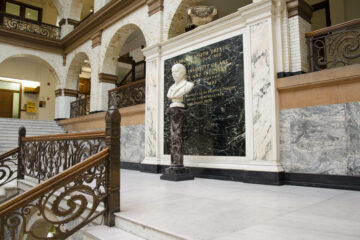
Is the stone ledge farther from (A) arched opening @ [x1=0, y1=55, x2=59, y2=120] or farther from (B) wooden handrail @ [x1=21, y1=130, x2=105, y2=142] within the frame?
(A) arched opening @ [x1=0, y1=55, x2=59, y2=120]

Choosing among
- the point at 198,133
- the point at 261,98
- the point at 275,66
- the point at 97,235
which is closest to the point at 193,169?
the point at 198,133

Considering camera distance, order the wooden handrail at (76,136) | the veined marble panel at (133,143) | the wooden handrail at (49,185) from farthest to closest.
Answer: the veined marble panel at (133,143)
the wooden handrail at (76,136)
the wooden handrail at (49,185)

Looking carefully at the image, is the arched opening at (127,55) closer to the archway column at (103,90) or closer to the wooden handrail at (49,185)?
the archway column at (103,90)

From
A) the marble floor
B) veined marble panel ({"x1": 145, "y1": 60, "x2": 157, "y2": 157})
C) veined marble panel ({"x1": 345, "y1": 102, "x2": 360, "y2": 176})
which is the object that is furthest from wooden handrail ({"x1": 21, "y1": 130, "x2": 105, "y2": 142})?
veined marble panel ({"x1": 345, "y1": 102, "x2": 360, "y2": 176})

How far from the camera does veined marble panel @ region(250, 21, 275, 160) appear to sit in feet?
15.1

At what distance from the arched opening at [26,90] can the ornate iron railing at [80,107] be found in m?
4.24

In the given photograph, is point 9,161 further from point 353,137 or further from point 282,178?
point 353,137

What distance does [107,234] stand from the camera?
2.49 metres

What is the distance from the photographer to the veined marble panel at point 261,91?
4.61 m

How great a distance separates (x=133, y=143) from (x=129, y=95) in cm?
171

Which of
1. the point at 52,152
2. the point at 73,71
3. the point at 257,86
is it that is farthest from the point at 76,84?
Answer: the point at 257,86

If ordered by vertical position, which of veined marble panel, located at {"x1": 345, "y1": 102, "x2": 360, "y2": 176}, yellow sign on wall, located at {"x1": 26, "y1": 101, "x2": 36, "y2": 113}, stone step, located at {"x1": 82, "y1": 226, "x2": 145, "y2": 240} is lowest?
stone step, located at {"x1": 82, "y1": 226, "x2": 145, "y2": 240}

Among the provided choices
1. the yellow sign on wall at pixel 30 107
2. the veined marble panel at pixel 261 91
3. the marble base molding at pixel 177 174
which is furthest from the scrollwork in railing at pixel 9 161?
the yellow sign on wall at pixel 30 107

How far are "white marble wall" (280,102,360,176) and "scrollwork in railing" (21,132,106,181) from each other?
9.89 feet
